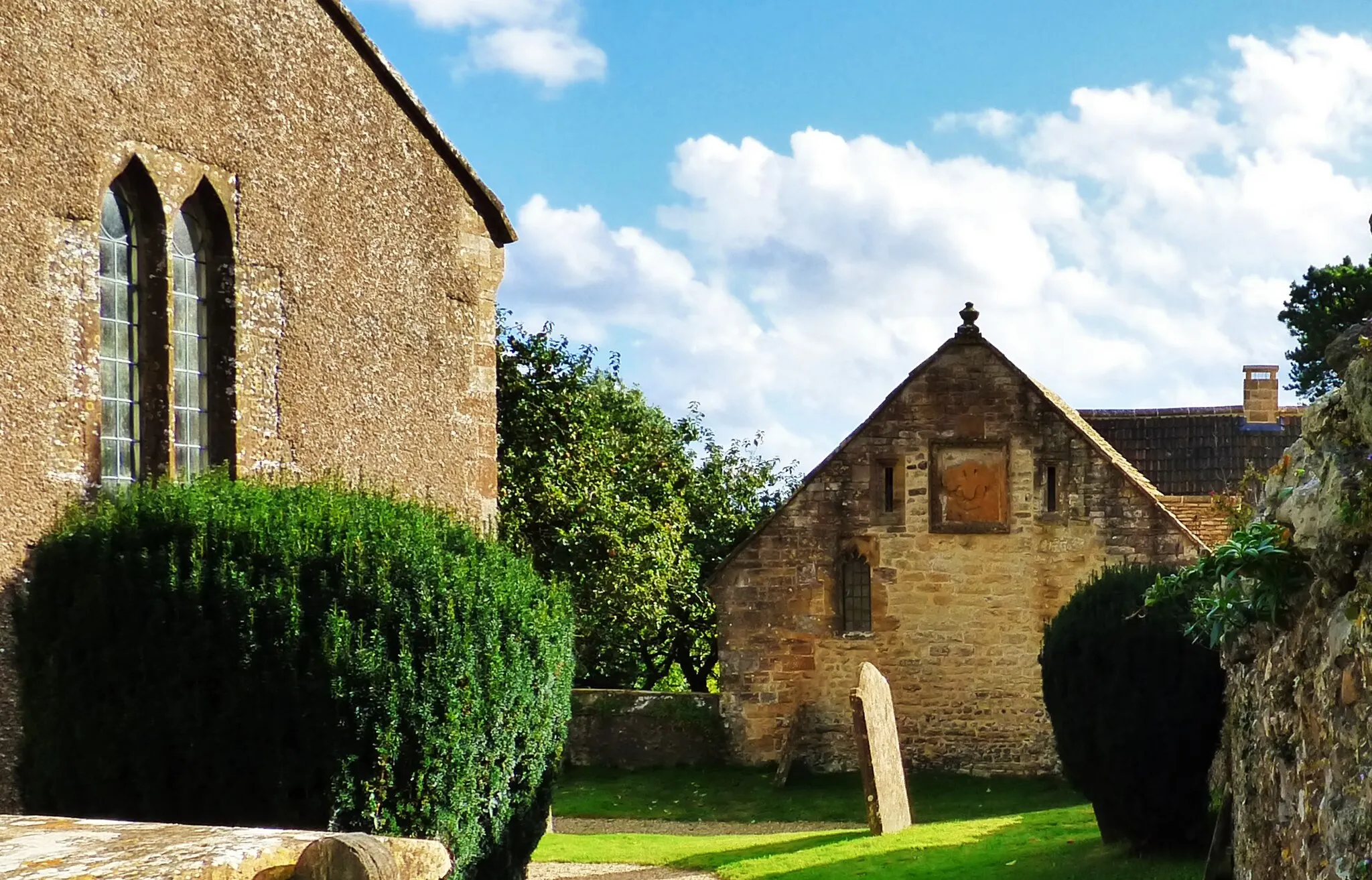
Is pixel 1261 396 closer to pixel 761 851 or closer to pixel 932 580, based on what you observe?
pixel 932 580

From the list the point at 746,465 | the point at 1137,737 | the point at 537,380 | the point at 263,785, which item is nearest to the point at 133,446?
the point at 263,785

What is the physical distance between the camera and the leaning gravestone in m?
16.8

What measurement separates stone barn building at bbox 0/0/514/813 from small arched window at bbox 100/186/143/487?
2cm

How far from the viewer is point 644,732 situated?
80.2 feet

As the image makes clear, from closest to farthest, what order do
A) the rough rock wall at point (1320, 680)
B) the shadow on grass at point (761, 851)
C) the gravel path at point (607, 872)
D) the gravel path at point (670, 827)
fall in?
1. the rough rock wall at point (1320, 680)
2. the gravel path at point (607, 872)
3. the shadow on grass at point (761, 851)
4. the gravel path at point (670, 827)

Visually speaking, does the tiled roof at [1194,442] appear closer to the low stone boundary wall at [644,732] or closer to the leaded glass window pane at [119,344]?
the low stone boundary wall at [644,732]

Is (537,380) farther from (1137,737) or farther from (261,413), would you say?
(1137,737)

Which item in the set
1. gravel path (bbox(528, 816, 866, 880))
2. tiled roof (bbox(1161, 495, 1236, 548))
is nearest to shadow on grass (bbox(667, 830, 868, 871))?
→ gravel path (bbox(528, 816, 866, 880))

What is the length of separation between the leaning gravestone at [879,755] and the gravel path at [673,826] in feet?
6.24

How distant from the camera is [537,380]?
29203 millimetres

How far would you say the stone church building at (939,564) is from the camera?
2336cm

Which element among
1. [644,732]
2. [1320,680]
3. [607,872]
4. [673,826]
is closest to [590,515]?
[644,732]

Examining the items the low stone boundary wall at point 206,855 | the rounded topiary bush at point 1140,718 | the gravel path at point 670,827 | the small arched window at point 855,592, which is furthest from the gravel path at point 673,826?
the low stone boundary wall at point 206,855

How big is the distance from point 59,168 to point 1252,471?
883 centimetres
